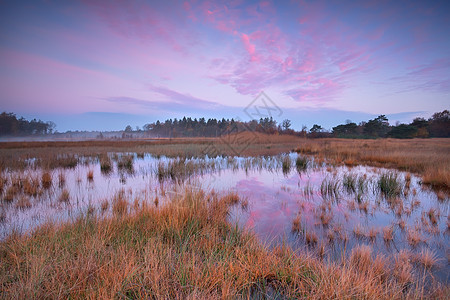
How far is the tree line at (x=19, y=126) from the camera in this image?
60.7 m

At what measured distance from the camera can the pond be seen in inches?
139

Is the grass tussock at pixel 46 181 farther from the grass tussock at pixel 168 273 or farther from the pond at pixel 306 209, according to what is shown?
the grass tussock at pixel 168 273

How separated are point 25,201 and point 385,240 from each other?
30.4 feet

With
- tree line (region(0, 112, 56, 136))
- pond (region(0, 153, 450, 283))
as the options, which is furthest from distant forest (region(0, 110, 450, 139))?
pond (region(0, 153, 450, 283))

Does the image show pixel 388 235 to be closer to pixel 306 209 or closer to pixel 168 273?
pixel 306 209

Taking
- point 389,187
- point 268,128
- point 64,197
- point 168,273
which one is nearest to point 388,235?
point 168,273

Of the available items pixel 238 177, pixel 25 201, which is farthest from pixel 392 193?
pixel 25 201

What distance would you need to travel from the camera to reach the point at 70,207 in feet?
17.5

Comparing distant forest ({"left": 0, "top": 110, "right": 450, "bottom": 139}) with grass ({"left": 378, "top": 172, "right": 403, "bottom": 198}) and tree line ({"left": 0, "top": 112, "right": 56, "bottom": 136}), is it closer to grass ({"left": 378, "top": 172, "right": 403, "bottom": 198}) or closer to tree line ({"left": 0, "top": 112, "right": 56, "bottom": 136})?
tree line ({"left": 0, "top": 112, "right": 56, "bottom": 136})

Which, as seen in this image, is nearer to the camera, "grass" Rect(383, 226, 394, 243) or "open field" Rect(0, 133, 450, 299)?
"open field" Rect(0, 133, 450, 299)

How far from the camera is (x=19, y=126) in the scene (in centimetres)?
7219

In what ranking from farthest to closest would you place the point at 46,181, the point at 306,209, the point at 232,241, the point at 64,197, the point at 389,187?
1. the point at 46,181
2. the point at 389,187
3. the point at 64,197
4. the point at 306,209
5. the point at 232,241

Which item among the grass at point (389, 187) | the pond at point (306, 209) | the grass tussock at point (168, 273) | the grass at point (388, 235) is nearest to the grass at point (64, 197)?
the pond at point (306, 209)

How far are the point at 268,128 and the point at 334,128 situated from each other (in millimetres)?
41634
